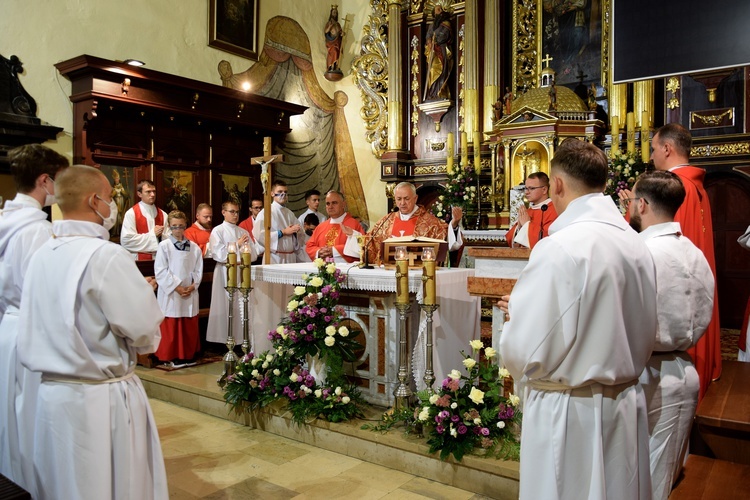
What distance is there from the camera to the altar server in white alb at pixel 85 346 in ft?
7.92

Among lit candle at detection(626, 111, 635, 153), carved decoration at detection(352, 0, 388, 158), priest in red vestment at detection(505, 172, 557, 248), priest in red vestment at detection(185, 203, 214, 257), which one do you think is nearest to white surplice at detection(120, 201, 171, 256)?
priest in red vestment at detection(185, 203, 214, 257)

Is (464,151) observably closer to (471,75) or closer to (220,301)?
(471,75)

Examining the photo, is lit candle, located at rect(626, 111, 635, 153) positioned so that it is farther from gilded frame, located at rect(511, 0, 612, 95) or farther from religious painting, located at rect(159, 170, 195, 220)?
religious painting, located at rect(159, 170, 195, 220)

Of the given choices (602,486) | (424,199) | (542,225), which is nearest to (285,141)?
(424,199)

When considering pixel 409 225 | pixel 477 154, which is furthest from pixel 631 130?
pixel 409 225

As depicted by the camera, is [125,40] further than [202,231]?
Yes

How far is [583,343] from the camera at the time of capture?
2127 millimetres

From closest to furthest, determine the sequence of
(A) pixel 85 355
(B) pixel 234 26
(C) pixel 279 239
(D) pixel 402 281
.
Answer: (A) pixel 85 355
(D) pixel 402 281
(C) pixel 279 239
(B) pixel 234 26

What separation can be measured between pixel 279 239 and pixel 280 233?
9cm

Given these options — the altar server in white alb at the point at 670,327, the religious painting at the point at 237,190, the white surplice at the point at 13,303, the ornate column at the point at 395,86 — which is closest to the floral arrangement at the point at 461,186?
the ornate column at the point at 395,86

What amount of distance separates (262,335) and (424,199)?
636 cm

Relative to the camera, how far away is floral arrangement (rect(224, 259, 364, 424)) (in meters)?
4.58

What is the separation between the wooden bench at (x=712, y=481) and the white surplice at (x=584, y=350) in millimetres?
372

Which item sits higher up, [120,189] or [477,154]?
[477,154]
